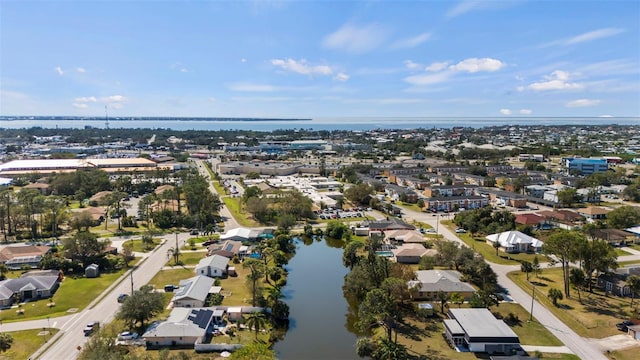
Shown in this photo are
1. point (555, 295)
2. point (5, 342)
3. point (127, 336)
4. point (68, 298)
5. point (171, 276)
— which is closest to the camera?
point (5, 342)

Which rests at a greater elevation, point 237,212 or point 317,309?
point 237,212

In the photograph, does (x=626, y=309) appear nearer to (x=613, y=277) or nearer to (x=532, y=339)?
(x=613, y=277)

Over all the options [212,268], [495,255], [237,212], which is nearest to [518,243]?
[495,255]

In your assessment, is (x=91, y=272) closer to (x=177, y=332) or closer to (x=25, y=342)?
(x=25, y=342)

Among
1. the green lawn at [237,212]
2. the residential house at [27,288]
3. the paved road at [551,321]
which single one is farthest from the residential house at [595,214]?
the residential house at [27,288]

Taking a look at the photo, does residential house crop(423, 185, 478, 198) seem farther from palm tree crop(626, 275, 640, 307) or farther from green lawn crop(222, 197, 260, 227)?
palm tree crop(626, 275, 640, 307)

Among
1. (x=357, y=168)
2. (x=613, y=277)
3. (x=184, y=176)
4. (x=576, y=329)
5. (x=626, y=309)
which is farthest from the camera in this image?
(x=357, y=168)

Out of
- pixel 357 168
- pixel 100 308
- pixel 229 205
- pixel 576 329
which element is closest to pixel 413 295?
pixel 576 329
